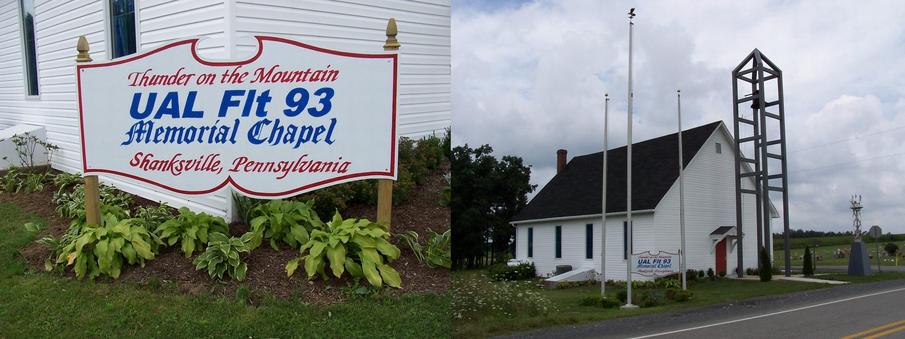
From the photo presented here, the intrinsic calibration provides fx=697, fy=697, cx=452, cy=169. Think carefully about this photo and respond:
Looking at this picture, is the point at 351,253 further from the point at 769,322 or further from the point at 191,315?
the point at 769,322

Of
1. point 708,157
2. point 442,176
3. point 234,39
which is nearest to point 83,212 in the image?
point 234,39

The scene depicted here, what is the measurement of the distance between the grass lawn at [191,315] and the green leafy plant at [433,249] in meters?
0.46

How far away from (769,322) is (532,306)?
4793 millimetres

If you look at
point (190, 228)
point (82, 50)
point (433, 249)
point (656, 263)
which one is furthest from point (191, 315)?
point (656, 263)

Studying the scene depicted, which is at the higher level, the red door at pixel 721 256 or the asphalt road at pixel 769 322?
the red door at pixel 721 256

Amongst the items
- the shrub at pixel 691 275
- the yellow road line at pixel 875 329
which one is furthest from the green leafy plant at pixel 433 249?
the shrub at pixel 691 275

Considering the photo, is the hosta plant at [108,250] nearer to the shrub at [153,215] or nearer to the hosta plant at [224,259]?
the shrub at [153,215]

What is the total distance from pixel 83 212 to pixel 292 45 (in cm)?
331

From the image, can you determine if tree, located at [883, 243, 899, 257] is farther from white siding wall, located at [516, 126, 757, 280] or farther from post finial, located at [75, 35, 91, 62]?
post finial, located at [75, 35, 91, 62]

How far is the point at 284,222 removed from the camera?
638 cm

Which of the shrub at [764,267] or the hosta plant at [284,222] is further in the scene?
the shrub at [764,267]

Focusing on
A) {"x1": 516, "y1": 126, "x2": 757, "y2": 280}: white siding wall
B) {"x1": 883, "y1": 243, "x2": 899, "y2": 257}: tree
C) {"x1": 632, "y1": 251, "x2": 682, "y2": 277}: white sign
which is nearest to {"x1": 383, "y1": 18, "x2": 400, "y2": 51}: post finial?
{"x1": 516, "y1": 126, "x2": 757, "y2": 280}: white siding wall

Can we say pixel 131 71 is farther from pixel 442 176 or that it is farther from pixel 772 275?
pixel 772 275

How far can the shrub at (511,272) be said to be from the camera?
24.5 feet
